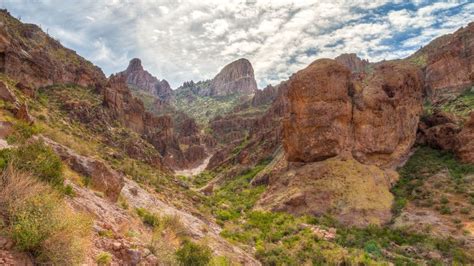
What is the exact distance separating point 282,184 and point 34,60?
157ft

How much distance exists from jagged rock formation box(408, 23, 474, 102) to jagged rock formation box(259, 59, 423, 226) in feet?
89.2

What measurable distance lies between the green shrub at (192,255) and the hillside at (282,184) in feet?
0.21

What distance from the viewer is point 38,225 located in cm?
548

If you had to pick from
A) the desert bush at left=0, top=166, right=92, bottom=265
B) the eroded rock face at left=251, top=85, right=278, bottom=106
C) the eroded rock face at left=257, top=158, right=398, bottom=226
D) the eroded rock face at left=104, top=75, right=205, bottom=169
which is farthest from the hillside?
the eroded rock face at left=251, top=85, right=278, bottom=106

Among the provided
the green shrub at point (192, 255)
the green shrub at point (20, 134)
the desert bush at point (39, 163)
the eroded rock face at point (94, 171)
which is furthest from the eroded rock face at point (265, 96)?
the desert bush at point (39, 163)

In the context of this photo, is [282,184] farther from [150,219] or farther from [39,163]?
[39,163]

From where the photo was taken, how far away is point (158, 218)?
42.0 ft

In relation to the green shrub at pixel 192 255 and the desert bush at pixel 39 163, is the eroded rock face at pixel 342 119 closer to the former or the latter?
the green shrub at pixel 192 255

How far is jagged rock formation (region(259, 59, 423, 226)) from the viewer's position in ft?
109

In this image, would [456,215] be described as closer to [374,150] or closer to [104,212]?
[374,150]

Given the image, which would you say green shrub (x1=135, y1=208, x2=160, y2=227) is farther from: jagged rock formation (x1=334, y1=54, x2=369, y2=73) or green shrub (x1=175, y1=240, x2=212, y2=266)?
jagged rock formation (x1=334, y1=54, x2=369, y2=73)

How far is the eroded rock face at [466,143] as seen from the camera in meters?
33.2

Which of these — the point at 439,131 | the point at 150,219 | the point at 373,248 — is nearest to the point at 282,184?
the point at 373,248

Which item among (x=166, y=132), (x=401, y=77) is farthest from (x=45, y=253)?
(x=166, y=132)
